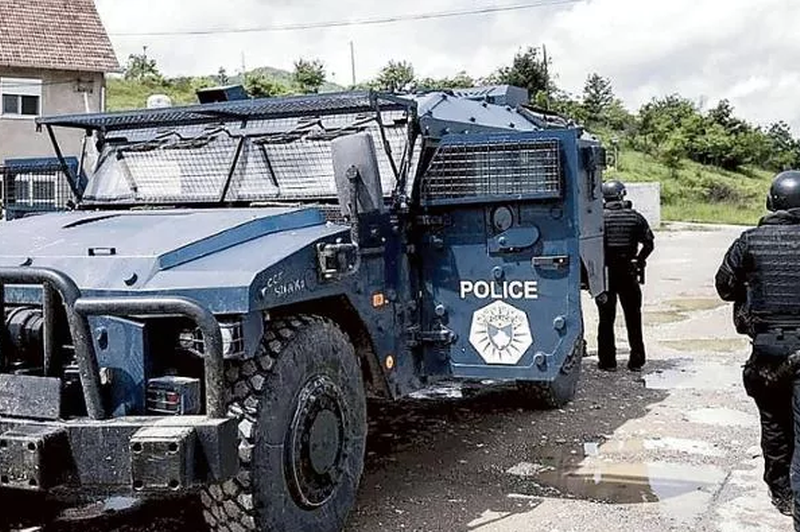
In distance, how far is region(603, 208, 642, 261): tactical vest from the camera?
356 inches

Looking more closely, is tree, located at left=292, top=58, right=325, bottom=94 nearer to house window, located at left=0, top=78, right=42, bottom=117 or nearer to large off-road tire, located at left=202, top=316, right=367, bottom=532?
house window, located at left=0, top=78, right=42, bottom=117

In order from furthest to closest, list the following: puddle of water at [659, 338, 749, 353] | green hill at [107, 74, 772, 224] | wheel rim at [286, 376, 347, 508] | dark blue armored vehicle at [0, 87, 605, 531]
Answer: green hill at [107, 74, 772, 224], puddle of water at [659, 338, 749, 353], wheel rim at [286, 376, 347, 508], dark blue armored vehicle at [0, 87, 605, 531]

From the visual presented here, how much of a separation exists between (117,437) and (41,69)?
2241cm

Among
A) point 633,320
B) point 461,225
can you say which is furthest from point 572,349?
point 633,320

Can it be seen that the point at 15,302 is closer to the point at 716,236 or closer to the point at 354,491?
the point at 354,491

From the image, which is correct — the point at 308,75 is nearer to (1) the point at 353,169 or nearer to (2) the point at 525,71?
(2) the point at 525,71

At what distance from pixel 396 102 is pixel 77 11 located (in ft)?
74.7

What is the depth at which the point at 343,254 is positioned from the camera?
4570 millimetres

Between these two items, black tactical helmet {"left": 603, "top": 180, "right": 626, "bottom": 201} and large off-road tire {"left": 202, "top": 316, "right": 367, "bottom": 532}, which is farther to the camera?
black tactical helmet {"left": 603, "top": 180, "right": 626, "bottom": 201}

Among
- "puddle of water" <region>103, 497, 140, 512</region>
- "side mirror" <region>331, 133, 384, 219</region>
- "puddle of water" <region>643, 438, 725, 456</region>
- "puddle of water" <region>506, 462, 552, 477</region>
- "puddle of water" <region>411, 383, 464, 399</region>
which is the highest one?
"side mirror" <region>331, 133, 384, 219</region>

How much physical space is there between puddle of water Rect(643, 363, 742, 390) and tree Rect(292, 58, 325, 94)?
35.1 meters

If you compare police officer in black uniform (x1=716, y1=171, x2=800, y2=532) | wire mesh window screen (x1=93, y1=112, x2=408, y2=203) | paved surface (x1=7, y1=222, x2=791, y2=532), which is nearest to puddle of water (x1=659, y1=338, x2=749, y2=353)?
paved surface (x1=7, y1=222, x2=791, y2=532)

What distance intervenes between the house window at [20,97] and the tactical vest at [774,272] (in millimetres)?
22137

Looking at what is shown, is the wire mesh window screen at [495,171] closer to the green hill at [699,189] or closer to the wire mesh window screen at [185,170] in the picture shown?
the wire mesh window screen at [185,170]
